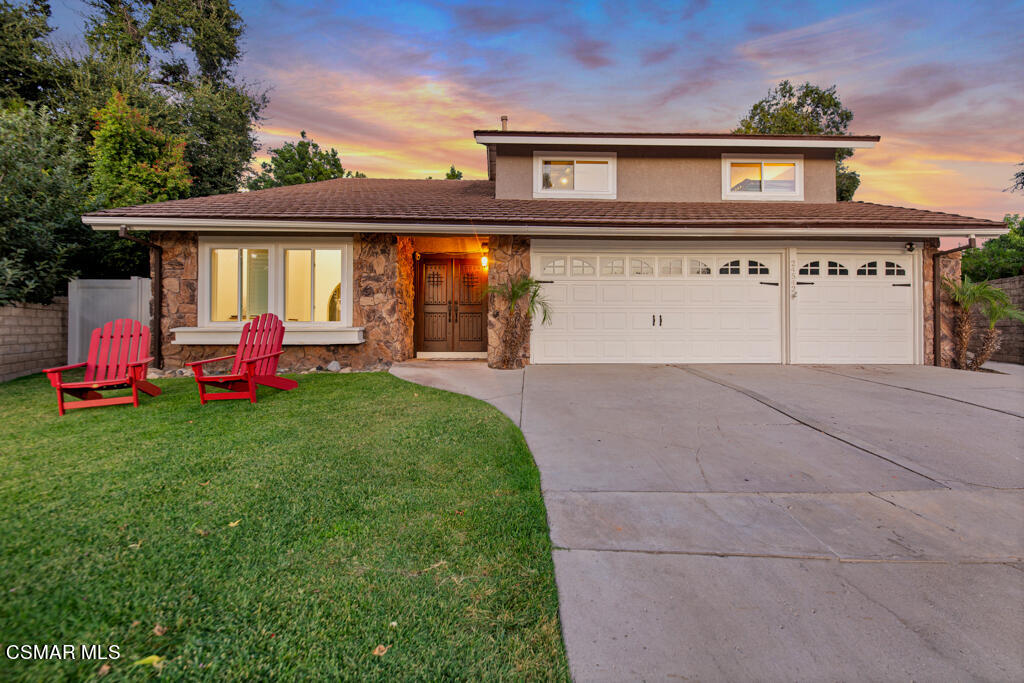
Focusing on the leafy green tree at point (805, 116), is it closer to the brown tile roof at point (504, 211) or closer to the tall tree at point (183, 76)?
the brown tile roof at point (504, 211)

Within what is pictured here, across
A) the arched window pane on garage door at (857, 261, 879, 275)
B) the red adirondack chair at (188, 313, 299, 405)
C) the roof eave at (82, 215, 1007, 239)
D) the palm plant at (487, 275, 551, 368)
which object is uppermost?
the roof eave at (82, 215, 1007, 239)

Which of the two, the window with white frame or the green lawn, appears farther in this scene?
the window with white frame

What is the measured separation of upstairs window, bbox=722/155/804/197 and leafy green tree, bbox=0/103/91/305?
1408cm

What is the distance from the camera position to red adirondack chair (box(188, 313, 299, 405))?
527 cm

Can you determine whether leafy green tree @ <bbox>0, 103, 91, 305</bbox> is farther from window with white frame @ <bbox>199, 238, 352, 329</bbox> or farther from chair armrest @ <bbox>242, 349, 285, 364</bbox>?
chair armrest @ <bbox>242, 349, 285, 364</bbox>

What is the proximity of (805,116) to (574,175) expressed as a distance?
860 inches

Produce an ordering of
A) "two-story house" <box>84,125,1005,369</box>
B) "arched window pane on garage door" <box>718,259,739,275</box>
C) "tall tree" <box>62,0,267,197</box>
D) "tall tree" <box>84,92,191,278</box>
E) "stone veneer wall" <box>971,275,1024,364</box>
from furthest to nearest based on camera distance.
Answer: "tall tree" <box>62,0,267,197</box> → "tall tree" <box>84,92,191,278</box> → "stone veneer wall" <box>971,275,1024,364</box> → "arched window pane on garage door" <box>718,259,739,275</box> → "two-story house" <box>84,125,1005,369</box>

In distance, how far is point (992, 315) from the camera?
764 cm

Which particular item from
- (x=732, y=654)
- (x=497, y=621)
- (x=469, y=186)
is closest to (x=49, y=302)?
(x=469, y=186)

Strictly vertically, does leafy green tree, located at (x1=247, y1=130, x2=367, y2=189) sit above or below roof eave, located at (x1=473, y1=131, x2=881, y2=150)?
above

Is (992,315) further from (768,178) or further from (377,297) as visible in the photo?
(377,297)

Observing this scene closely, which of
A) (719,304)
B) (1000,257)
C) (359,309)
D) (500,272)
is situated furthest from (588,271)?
(1000,257)

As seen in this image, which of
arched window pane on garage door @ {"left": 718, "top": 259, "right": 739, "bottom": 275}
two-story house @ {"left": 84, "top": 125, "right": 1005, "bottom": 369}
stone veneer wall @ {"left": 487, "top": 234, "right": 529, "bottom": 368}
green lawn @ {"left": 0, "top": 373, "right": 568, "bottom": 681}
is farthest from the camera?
arched window pane on garage door @ {"left": 718, "top": 259, "right": 739, "bottom": 275}

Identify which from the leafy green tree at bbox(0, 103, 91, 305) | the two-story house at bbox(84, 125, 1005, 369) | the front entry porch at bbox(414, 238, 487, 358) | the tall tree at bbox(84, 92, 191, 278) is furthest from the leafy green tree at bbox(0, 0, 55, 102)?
A: the front entry porch at bbox(414, 238, 487, 358)
